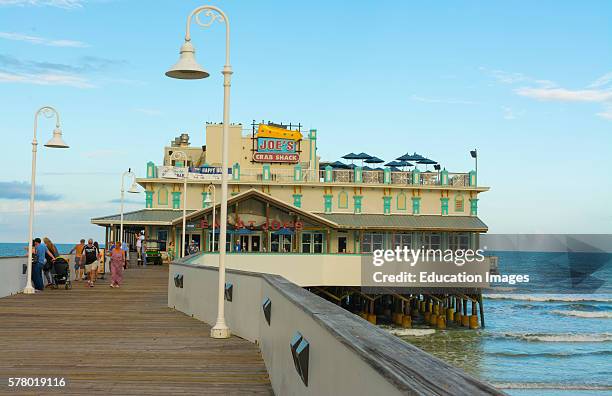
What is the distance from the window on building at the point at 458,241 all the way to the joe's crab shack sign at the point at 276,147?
1410cm

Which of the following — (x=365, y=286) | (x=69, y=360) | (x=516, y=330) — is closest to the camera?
(x=69, y=360)

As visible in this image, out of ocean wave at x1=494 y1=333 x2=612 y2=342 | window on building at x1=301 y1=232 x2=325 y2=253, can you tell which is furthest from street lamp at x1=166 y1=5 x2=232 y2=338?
window on building at x1=301 y1=232 x2=325 y2=253

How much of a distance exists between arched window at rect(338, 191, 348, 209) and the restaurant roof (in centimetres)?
73

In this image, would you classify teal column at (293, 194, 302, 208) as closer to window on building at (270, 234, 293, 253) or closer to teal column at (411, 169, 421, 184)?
window on building at (270, 234, 293, 253)

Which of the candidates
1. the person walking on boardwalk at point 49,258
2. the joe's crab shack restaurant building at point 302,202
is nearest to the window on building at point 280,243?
the joe's crab shack restaurant building at point 302,202

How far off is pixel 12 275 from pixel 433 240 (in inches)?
1724

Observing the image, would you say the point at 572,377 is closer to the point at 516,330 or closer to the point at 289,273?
the point at 289,273

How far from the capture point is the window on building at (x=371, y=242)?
2337 inches

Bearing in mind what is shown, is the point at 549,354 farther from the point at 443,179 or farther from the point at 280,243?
the point at 443,179

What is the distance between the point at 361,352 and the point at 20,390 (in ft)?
18.2

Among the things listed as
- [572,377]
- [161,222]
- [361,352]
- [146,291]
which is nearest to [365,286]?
[572,377]

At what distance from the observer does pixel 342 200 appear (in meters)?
59.6

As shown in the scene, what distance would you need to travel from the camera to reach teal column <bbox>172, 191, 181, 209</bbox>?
190ft

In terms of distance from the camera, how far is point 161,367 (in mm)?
9258
